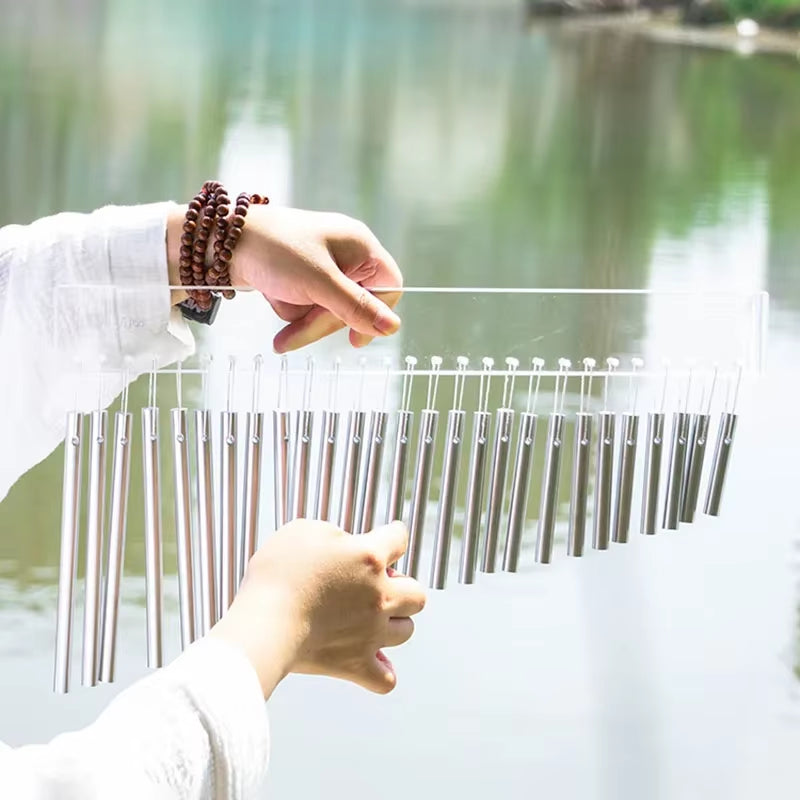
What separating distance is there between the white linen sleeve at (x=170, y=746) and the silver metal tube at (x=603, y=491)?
0.59 meters

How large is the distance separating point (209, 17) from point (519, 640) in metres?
5.03

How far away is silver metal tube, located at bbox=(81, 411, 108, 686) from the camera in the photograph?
1502 millimetres

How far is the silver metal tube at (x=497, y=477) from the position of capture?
1.50 metres

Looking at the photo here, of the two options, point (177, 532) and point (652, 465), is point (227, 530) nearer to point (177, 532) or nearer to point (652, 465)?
point (177, 532)

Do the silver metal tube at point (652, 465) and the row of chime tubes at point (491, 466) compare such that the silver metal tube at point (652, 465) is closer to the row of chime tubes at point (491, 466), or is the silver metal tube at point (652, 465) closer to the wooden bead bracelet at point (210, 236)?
the row of chime tubes at point (491, 466)

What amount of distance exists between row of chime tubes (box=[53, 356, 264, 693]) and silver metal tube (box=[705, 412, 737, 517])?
1.75ft

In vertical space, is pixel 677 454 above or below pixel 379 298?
below

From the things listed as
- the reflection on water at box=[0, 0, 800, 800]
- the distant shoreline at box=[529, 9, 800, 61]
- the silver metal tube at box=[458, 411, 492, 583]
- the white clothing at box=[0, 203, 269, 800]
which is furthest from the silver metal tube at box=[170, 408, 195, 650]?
the distant shoreline at box=[529, 9, 800, 61]

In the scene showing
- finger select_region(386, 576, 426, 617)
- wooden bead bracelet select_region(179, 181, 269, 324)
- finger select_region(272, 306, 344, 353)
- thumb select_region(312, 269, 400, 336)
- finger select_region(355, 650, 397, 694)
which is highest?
wooden bead bracelet select_region(179, 181, 269, 324)

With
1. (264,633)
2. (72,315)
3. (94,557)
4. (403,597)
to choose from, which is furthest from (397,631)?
(72,315)

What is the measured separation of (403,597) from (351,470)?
29 cm

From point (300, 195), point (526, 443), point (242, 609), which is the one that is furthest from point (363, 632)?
point (300, 195)

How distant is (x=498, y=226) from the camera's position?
651cm

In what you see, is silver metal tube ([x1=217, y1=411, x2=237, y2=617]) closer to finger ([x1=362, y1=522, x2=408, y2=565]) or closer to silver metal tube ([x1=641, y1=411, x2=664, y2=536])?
finger ([x1=362, y1=522, x2=408, y2=565])
